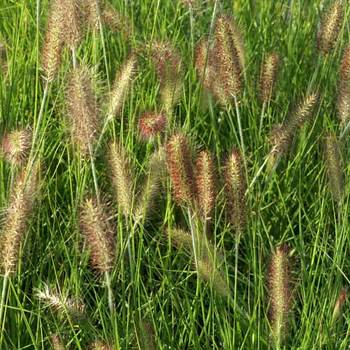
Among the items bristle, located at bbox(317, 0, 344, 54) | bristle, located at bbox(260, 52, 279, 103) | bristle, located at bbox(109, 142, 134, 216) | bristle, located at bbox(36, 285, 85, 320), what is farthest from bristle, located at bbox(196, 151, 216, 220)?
bristle, located at bbox(317, 0, 344, 54)

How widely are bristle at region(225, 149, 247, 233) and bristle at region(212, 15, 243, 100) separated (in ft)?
0.88

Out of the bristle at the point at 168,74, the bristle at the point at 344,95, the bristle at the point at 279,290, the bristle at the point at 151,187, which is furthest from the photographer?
the bristle at the point at 344,95

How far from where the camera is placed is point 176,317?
92.4 inches

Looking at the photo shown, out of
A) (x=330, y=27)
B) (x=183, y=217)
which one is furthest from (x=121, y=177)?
(x=330, y=27)

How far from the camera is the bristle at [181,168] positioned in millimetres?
1958

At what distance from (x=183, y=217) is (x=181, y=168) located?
624 mm

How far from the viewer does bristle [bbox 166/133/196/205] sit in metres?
1.96

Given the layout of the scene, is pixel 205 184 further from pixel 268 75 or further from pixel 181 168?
pixel 268 75

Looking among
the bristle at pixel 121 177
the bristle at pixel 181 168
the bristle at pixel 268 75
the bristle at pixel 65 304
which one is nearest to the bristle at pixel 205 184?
the bristle at pixel 181 168

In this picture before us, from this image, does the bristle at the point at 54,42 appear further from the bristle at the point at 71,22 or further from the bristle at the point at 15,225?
the bristle at the point at 15,225

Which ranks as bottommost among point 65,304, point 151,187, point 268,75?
point 65,304

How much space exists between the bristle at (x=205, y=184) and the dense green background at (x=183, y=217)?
0.18 metres

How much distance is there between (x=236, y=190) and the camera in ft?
6.72

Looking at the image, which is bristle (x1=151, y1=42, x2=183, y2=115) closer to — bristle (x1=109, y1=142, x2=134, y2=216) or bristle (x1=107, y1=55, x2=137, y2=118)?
bristle (x1=107, y1=55, x2=137, y2=118)
